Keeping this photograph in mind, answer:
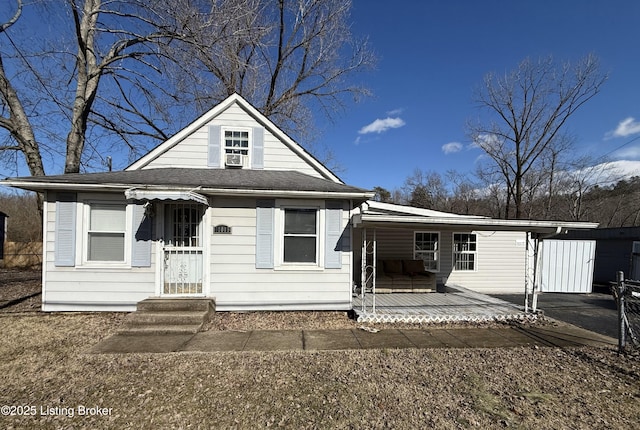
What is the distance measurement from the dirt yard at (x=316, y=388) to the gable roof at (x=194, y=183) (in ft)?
9.67

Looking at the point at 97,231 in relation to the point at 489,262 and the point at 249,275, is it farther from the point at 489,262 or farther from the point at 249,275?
the point at 489,262

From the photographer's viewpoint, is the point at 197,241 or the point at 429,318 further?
the point at 197,241

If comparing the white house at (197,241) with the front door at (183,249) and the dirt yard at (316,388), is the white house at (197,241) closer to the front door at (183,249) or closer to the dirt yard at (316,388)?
the front door at (183,249)

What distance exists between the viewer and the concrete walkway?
4.83 meters

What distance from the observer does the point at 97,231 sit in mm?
6316

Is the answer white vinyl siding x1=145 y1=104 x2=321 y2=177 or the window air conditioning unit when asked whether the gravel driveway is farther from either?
the window air conditioning unit

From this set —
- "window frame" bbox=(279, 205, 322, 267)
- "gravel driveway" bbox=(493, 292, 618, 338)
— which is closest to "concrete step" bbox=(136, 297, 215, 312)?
"window frame" bbox=(279, 205, 322, 267)

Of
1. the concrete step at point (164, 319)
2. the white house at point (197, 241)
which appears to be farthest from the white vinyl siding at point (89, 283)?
the concrete step at point (164, 319)

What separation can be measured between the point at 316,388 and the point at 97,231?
587cm

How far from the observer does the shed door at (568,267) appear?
11070 mm

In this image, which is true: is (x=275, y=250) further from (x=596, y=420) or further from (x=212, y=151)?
(x=596, y=420)

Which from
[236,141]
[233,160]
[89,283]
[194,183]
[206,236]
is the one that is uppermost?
[236,141]

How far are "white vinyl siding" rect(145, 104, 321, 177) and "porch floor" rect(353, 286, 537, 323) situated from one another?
4.14 meters

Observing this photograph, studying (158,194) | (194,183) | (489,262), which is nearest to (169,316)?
(158,194)
